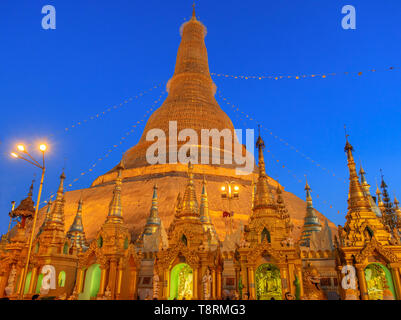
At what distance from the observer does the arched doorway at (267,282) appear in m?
15.3

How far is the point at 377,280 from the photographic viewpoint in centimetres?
1491

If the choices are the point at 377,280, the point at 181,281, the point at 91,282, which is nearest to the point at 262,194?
the point at 181,281

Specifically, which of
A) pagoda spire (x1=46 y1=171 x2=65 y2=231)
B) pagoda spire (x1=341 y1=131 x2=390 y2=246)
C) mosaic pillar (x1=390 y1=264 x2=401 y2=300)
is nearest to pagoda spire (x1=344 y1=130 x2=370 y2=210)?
pagoda spire (x1=341 y1=131 x2=390 y2=246)

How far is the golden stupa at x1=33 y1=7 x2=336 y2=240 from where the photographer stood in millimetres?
34594

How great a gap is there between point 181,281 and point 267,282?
4691 mm

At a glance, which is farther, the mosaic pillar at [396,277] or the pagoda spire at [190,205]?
the pagoda spire at [190,205]

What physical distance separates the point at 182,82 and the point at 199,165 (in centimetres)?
1675

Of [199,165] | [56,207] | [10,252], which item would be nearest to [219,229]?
[199,165]

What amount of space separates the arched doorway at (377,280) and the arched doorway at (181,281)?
872 cm

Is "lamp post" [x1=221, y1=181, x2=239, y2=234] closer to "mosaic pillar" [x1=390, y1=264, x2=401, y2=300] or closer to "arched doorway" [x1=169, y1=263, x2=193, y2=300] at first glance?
"arched doorway" [x1=169, y1=263, x2=193, y2=300]

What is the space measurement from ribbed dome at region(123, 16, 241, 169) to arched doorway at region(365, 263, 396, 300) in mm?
30728

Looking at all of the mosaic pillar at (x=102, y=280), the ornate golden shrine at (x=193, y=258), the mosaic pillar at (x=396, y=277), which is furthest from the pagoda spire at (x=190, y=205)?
the mosaic pillar at (x=396, y=277)

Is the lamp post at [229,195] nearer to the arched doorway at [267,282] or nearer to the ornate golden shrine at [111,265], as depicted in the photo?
the ornate golden shrine at [111,265]

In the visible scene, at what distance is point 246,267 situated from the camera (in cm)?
1525
